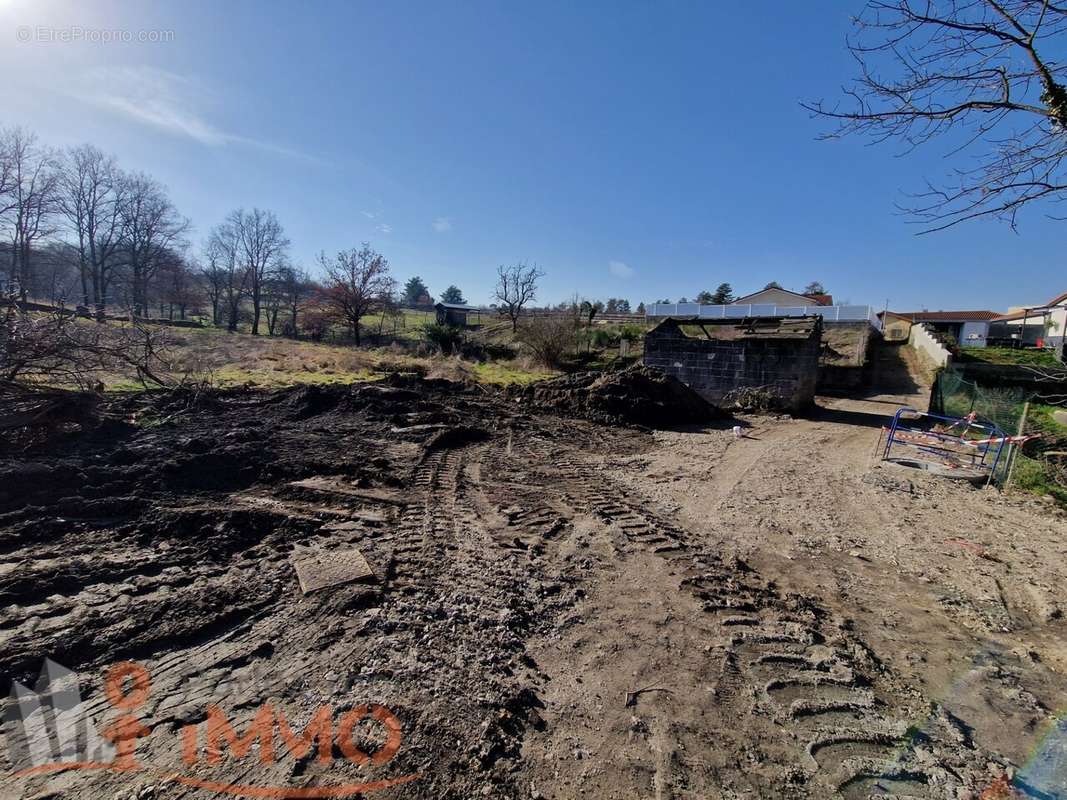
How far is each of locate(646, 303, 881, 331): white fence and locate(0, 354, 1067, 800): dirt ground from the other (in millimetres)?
18515

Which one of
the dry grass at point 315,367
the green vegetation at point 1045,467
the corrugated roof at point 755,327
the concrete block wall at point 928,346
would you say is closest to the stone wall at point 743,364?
the corrugated roof at point 755,327

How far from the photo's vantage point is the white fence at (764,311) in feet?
86.2

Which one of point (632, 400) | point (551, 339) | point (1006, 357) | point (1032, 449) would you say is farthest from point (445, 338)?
point (1006, 357)

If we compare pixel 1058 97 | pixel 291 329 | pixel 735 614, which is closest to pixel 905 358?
pixel 1058 97

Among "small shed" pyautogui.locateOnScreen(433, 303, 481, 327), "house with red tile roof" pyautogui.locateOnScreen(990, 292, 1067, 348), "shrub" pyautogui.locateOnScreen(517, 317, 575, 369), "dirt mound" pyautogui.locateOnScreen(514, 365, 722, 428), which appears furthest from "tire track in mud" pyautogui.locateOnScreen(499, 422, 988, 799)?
"small shed" pyautogui.locateOnScreen(433, 303, 481, 327)

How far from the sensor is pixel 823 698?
2535 mm

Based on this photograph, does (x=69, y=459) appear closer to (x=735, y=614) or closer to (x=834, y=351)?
(x=735, y=614)

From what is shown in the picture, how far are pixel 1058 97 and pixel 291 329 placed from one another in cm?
4640

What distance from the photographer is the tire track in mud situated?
207cm

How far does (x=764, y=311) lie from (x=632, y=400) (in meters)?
25.4

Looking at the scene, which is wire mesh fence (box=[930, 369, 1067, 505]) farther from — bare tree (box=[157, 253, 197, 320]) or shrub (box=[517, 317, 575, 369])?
bare tree (box=[157, 253, 197, 320])

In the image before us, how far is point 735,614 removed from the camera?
3318 mm

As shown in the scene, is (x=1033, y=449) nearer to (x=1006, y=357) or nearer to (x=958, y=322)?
(x=1006, y=357)

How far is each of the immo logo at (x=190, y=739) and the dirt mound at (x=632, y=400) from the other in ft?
30.2
